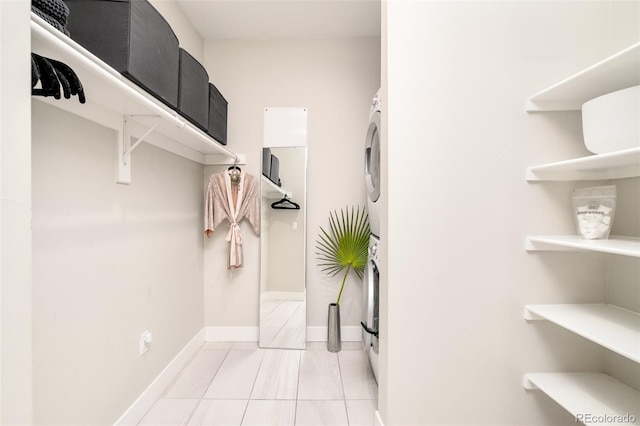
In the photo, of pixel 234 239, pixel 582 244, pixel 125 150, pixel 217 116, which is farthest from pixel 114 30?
pixel 582 244

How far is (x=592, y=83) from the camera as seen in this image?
1.06 meters

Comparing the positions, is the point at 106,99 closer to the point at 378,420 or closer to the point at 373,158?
the point at 373,158

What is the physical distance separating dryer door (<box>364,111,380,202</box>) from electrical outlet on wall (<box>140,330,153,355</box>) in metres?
1.50

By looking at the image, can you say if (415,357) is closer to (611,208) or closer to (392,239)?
(392,239)

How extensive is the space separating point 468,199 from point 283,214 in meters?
1.53

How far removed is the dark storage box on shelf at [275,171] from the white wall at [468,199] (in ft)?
4.42

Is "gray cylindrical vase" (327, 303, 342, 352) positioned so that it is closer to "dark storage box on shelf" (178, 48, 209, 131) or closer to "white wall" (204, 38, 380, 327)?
"white wall" (204, 38, 380, 327)

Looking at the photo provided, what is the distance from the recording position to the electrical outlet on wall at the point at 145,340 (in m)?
1.55

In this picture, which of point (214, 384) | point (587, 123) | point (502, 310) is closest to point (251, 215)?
point (214, 384)

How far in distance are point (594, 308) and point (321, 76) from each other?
7.55 ft

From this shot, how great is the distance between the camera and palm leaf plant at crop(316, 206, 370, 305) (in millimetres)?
2299

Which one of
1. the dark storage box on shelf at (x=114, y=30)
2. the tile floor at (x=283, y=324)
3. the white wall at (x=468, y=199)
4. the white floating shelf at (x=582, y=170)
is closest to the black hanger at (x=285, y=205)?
the tile floor at (x=283, y=324)

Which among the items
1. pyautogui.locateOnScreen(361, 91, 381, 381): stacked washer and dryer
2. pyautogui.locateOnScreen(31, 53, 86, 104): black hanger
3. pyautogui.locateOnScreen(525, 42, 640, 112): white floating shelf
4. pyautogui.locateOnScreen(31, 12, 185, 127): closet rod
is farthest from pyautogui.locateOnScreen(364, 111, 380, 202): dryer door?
pyautogui.locateOnScreen(31, 53, 86, 104): black hanger

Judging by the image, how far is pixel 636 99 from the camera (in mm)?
907
